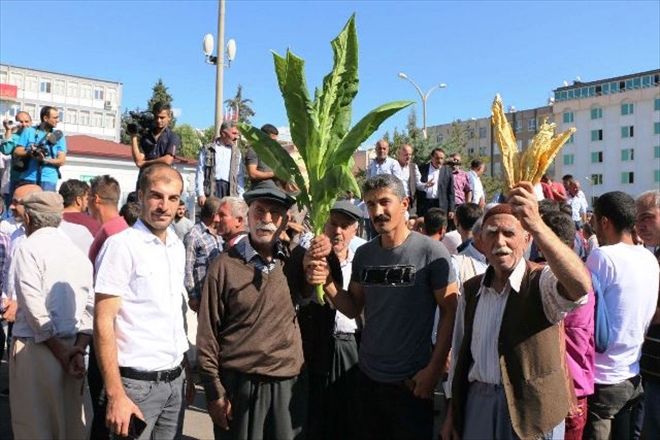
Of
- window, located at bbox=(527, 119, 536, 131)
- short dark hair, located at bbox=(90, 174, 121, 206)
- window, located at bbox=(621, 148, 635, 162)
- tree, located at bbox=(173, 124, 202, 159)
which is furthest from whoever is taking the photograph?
window, located at bbox=(527, 119, 536, 131)

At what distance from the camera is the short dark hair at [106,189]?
17.0 feet

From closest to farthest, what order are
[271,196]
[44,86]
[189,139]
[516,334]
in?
[516,334]
[271,196]
[189,139]
[44,86]

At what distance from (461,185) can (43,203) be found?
8.07 metres

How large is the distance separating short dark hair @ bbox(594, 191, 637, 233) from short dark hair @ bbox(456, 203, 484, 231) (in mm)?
2070

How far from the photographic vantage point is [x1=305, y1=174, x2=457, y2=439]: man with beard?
3721 millimetres

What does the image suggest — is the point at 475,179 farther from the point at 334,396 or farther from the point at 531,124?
the point at 531,124

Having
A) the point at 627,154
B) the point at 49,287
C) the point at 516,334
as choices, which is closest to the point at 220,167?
the point at 49,287

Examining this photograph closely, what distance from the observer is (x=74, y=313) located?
14.2ft

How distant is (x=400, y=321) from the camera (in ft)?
12.3

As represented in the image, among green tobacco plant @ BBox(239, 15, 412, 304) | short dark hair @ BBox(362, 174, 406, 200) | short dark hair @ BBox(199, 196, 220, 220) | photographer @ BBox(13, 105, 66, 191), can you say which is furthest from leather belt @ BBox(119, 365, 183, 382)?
photographer @ BBox(13, 105, 66, 191)

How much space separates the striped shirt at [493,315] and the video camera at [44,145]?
7.67m

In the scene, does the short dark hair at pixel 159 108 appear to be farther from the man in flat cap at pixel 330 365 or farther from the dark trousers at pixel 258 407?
the dark trousers at pixel 258 407

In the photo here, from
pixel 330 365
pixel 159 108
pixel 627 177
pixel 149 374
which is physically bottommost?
pixel 330 365

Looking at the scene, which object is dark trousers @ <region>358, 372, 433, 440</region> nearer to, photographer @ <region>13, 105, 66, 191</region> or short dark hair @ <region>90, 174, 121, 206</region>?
short dark hair @ <region>90, 174, 121, 206</region>
